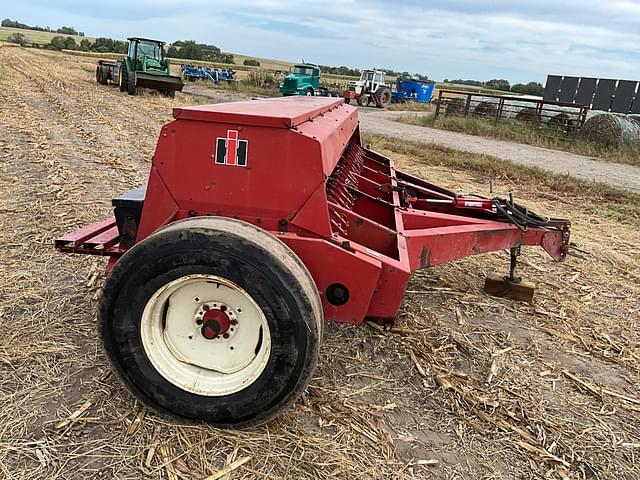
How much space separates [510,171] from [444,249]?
307 inches

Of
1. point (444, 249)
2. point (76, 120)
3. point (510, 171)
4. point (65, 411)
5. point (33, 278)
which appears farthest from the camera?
point (76, 120)

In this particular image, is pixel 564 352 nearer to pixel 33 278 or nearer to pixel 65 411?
pixel 65 411

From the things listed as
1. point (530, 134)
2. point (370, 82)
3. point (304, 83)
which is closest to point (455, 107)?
point (530, 134)

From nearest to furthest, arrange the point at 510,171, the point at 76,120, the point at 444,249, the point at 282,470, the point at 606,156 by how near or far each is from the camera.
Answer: the point at 282,470 → the point at 444,249 → the point at 510,171 → the point at 76,120 → the point at 606,156

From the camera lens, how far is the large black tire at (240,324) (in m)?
2.36

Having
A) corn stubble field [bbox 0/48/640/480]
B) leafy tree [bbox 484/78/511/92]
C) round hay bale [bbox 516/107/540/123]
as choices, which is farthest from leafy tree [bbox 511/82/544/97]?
corn stubble field [bbox 0/48/640/480]

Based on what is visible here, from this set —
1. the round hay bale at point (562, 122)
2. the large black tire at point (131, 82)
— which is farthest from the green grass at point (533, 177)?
the large black tire at point (131, 82)

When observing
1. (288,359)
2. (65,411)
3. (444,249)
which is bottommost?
(65,411)

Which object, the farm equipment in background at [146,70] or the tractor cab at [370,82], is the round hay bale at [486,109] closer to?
the tractor cab at [370,82]

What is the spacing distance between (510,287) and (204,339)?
266 cm

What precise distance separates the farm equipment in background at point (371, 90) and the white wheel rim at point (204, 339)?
90.1 feet

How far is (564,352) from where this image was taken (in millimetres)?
3631

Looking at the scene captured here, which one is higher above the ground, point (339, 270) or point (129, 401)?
point (339, 270)

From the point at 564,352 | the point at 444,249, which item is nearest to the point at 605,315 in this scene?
the point at 564,352
